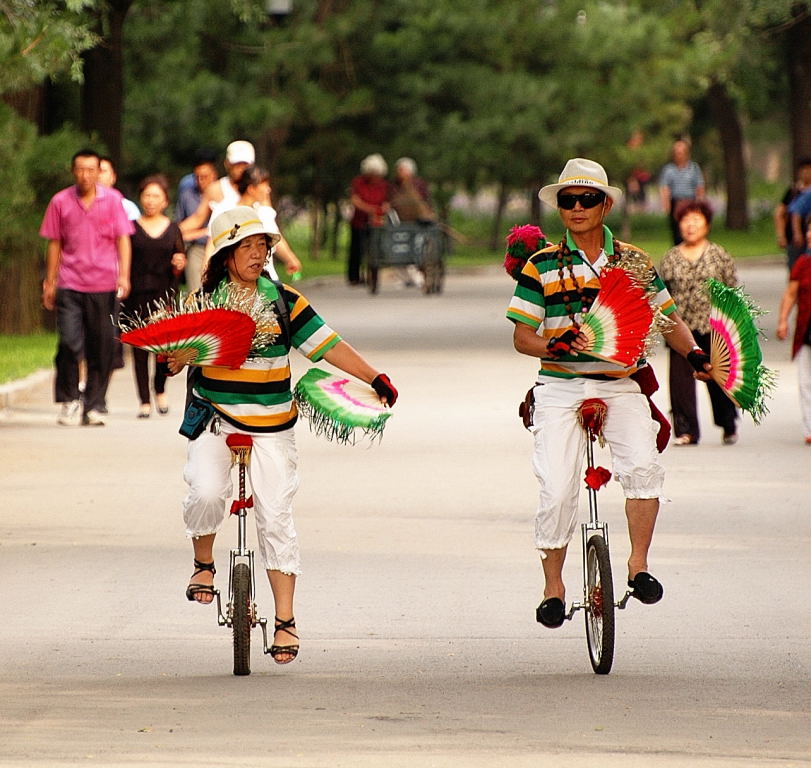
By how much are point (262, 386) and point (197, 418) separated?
26 cm

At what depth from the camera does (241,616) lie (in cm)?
745

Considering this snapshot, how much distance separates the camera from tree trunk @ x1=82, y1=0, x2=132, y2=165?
80.5ft

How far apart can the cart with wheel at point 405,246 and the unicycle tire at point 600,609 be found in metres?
23.7

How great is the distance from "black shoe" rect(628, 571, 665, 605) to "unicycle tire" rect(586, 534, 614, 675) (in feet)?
0.49

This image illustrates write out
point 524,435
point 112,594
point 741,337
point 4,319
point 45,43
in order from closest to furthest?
point 741,337 < point 112,594 < point 524,435 < point 45,43 < point 4,319

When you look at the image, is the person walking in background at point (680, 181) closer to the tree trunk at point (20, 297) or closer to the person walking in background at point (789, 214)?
the person walking in background at point (789, 214)

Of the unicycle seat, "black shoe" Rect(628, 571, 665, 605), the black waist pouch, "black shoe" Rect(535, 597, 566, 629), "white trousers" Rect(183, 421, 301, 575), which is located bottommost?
"black shoe" Rect(535, 597, 566, 629)

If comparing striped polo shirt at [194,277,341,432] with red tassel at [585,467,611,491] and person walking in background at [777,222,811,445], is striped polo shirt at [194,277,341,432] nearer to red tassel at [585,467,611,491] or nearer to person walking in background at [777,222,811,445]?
red tassel at [585,467,611,491]

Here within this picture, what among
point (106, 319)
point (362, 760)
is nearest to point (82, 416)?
point (106, 319)

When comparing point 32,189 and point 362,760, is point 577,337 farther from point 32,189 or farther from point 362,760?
point 32,189

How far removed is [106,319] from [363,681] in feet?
29.0

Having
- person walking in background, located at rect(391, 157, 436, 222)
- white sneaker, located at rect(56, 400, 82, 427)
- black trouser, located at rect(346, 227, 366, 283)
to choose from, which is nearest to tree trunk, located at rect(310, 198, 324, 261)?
black trouser, located at rect(346, 227, 366, 283)

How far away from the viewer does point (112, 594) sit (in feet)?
30.2

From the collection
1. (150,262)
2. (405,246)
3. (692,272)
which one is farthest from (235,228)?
(405,246)
